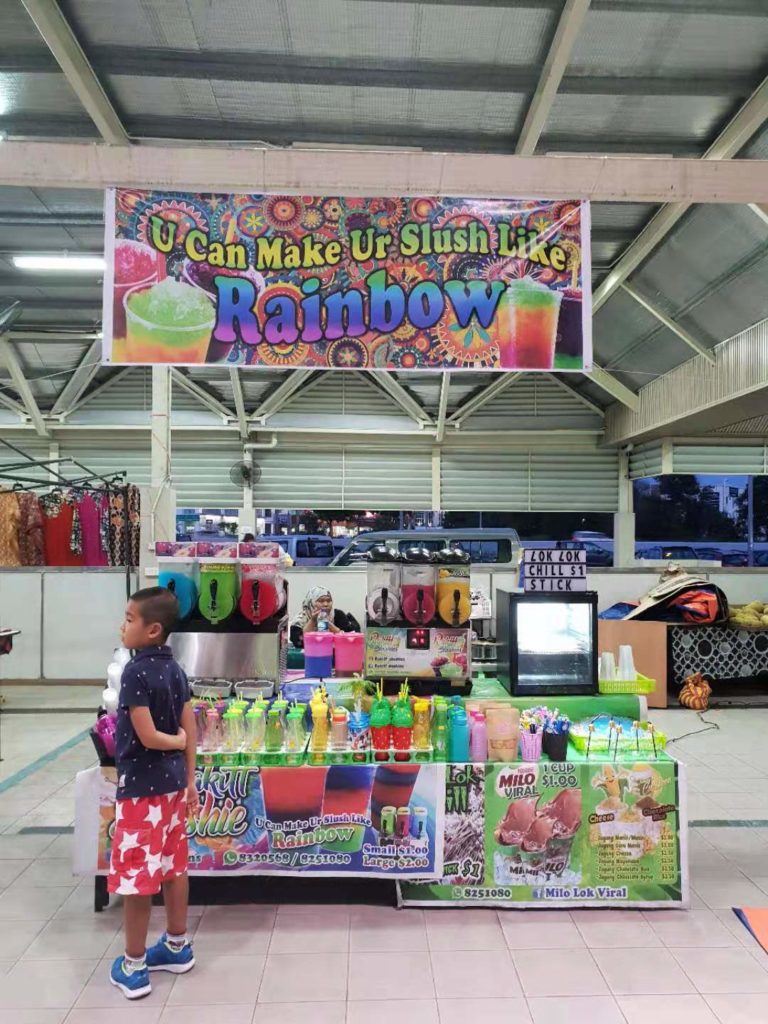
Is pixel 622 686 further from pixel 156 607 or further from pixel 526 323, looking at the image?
pixel 156 607

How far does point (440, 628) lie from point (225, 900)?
5.69ft

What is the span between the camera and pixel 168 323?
3104 mm

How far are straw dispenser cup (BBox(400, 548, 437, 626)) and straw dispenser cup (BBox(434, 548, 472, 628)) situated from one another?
0.15 ft

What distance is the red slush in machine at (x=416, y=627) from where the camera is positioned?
3.75m

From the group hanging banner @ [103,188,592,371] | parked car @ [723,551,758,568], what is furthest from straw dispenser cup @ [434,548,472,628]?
parked car @ [723,551,758,568]

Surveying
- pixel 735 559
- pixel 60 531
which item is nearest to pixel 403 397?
pixel 60 531

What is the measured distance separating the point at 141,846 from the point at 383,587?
1715 millimetres

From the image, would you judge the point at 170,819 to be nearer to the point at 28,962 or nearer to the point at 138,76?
the point at 28,962

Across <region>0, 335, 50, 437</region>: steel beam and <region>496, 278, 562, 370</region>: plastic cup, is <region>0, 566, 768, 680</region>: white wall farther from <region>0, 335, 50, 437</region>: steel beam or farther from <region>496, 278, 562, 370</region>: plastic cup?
<region>496, 278, 562, 370</region>: plastic cup

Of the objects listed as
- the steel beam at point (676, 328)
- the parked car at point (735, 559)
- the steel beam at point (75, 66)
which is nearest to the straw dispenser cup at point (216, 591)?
the steel beam at point (75, 66)

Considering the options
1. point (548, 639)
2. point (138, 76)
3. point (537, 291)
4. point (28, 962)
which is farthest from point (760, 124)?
point (28, 962)

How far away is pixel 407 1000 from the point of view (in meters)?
2.66

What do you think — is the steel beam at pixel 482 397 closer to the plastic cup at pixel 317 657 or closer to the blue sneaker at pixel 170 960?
the plastic cup at pixel 317 657

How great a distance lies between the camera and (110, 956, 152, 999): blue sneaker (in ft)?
8.65
